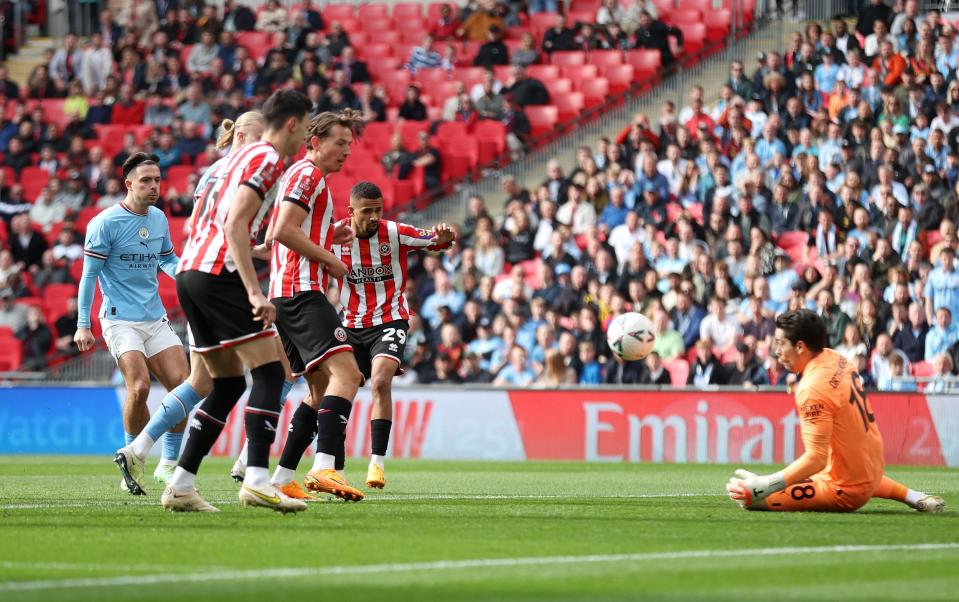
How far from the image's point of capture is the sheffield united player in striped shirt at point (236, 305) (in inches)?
347

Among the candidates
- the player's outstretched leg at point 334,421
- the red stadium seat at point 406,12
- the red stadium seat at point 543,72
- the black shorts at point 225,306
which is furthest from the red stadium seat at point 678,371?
the red stadium seat at point 406,12

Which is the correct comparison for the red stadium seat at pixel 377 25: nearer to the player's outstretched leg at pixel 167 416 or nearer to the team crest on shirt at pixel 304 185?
the player's outstretched leg at pixel 167 416

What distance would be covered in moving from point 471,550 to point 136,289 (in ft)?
19.7

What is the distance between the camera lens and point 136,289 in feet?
41.0

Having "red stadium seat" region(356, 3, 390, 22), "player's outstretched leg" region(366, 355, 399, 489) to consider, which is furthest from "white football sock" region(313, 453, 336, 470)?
"red stadium seat" region(356, 3, 390, 22)

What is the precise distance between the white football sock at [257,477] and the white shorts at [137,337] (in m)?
3.53

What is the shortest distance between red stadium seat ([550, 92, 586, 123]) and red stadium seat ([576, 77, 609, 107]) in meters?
0.15

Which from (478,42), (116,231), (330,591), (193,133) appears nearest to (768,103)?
(478,42)

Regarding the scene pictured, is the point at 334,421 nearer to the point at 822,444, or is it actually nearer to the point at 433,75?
the point at 822,444

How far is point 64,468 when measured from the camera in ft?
54.6

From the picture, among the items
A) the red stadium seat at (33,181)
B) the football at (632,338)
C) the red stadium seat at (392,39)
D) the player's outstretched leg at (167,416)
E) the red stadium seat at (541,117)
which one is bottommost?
the player's outstretched leg at (167,416)

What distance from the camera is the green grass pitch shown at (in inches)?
234

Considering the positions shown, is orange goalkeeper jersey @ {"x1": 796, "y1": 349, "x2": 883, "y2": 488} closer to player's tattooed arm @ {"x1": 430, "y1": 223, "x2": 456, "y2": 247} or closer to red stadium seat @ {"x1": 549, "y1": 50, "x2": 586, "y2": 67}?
player's tattooed arm @ {"x1": 430, "y1": 223, "x2": 456, "y2": 247}

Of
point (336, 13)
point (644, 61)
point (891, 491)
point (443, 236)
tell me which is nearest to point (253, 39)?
point (336, 13)
